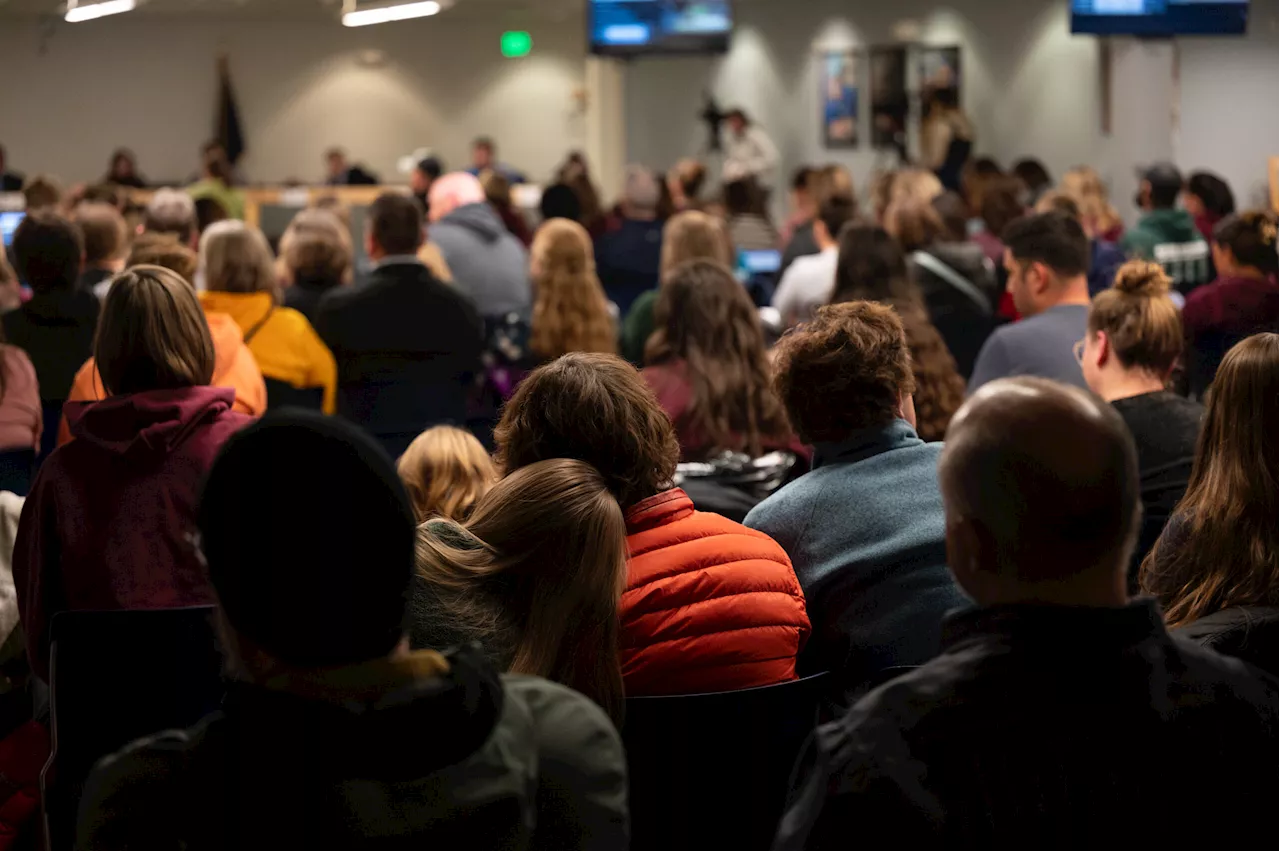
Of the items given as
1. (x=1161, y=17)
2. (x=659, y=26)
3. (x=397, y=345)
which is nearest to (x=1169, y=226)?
(x=1161, y=17)

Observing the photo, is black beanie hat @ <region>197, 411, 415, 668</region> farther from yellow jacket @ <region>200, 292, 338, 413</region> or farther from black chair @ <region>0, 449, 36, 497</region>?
yellow jacket @ <region>200, 292, 338, 413</region>

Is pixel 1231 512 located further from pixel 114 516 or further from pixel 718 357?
pixel 718 357

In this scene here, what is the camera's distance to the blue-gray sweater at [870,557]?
8.69 feet

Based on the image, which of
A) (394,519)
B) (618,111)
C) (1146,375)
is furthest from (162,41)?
(394,519)

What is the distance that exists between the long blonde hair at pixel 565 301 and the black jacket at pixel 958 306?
1.33m

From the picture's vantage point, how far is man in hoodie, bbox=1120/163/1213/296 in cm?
807

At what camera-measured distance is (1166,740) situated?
4.72 feet

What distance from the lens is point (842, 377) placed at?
9.38 ft

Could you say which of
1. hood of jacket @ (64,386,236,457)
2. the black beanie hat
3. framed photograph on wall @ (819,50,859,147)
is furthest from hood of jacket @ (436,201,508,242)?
framed photograph on wall @ (819,50,859,147)

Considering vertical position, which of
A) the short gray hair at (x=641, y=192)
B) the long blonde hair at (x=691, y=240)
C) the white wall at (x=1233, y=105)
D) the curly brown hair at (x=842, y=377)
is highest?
the white wall at (x=1233, y=105)

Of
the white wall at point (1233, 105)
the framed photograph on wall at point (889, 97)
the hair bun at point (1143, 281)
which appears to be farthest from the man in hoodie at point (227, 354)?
the framed photograph on wall at point (889, 97)

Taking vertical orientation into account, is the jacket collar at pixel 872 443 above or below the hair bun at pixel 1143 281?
below

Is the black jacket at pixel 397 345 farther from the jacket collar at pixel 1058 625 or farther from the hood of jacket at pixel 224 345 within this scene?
the jacket collar at pixel 1058 625

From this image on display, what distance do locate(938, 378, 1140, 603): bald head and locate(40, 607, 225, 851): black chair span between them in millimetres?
1418
